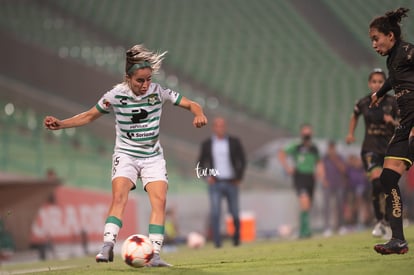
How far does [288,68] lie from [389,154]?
1903 cm

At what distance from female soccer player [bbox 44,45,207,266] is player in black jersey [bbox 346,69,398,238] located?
3.95 m

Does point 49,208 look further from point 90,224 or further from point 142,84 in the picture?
point 142,84

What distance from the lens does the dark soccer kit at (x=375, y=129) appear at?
38.8 feet

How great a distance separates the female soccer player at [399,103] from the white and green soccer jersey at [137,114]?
6.59 feet

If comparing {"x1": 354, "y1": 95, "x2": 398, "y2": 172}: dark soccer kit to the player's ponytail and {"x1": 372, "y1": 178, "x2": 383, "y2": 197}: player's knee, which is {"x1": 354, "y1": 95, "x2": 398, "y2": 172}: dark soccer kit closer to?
{"x1": 372, "y1": 178, "x2": 383, "y2": 197}: player's knee

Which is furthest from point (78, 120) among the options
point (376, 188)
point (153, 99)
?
point (376, 188)

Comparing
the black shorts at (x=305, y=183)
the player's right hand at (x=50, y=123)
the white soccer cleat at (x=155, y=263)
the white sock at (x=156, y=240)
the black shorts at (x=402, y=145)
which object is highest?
the black shorts at (x=305, y=183)

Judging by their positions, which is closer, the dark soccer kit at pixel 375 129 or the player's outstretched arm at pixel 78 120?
the player's outstretched arm at pixel 78 120

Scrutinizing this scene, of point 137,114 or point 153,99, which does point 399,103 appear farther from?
point 137,114

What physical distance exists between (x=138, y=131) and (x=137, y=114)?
6.4 inches

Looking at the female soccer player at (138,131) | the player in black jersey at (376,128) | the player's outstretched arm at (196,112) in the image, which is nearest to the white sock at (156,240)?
the female soccer player at (138,131)

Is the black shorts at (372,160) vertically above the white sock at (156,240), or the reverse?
the black shorts at (372,160)

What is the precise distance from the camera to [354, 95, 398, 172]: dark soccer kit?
466 inches

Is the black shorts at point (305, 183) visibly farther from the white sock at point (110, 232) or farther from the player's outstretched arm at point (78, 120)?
the white sock at point (110, 232)
